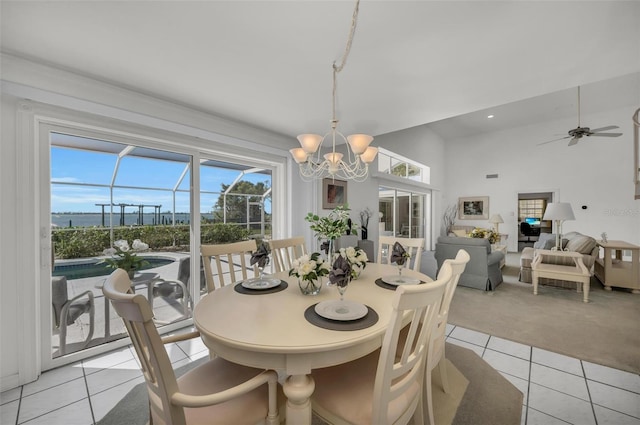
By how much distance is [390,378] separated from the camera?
95 cm

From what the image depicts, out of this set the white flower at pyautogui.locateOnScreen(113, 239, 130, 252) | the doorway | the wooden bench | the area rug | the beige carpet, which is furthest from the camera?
the doorway

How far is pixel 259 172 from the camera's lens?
3533 millimetres

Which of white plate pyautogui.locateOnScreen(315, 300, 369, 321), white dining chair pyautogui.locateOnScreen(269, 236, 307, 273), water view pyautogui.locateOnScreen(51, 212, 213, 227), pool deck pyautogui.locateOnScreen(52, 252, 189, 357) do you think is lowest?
pool deck pyautogui.locateOnScreen(52, 252, 189, 357)

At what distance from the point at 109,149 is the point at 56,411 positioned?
79.1 inches

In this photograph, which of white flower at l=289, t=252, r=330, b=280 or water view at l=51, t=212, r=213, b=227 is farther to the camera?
water view at l=51, t=212, r=213, b=227

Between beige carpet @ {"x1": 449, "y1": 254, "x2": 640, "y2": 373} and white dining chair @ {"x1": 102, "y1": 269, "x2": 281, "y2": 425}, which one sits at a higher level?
white dining chair @ {"x1": 102, "y1": 269, "x2": 281, "y2": 425}

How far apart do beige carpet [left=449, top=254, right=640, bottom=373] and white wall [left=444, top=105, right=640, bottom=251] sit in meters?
3.50

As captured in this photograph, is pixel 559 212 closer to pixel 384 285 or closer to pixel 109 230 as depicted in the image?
pixel 384 285

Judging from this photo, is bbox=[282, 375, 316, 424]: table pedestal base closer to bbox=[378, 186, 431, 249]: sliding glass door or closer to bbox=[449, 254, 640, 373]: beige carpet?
bbox=[449, 254, 640, 373]: beige carpet

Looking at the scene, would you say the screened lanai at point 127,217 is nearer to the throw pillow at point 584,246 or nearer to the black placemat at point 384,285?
the black placemat at point 384,285

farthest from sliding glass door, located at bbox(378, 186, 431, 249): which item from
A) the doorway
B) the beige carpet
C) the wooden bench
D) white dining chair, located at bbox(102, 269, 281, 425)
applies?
white dining chair, located at bbox(102, 269, 281, 425)

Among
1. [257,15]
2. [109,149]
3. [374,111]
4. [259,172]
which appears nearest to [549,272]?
[374,111]

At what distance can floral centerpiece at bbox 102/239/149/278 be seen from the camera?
7.64 ft

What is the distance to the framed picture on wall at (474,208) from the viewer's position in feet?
25.7
